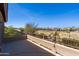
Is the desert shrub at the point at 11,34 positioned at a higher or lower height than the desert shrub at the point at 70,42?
higher

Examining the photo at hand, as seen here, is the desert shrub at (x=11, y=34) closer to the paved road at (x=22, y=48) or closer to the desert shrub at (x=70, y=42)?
the paved road at (x=22, y=48)

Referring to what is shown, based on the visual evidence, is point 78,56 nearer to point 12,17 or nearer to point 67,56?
point 67,56

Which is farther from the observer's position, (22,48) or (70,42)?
(22,48)

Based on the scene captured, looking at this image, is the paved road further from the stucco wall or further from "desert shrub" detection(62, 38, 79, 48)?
"desert shrub" detection(62, 38, 79, 48)

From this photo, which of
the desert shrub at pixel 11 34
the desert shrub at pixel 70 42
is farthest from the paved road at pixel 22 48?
the desert shrub at pixel 70 42

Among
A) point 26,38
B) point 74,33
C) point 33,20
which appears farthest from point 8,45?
point 74,33

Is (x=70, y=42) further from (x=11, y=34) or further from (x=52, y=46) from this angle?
(x=11, y=34)

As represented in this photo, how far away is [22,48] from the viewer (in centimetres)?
397

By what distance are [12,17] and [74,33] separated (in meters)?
1.06

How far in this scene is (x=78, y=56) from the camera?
3.31 metres

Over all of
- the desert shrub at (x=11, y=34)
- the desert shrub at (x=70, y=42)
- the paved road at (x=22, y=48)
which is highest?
the desert shrub at (x=11, y=34)

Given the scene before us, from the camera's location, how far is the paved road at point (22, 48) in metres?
3.81

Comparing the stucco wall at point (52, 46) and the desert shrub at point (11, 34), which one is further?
the desert shrub at point (11, 34)

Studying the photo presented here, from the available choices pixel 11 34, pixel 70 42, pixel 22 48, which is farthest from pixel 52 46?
pixel 11 34
